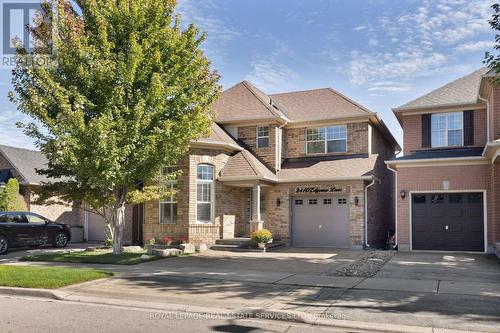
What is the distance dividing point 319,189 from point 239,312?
1277cm

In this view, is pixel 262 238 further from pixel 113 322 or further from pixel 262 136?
pixel 113 322

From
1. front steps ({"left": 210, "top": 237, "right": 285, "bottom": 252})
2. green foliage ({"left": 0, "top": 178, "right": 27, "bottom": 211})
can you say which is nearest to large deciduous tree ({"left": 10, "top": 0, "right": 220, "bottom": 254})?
front steps ({"left": 210, "top": 237, "right": 285, "bottom": 252})

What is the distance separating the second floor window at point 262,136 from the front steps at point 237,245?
15.4ft

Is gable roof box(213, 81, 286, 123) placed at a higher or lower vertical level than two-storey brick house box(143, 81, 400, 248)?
higher

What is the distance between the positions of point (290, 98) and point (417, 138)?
7.82 m

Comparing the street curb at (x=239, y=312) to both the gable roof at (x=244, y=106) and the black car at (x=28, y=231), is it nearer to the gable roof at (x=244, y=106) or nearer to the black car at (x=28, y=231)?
the black car at (x=28, y=231)

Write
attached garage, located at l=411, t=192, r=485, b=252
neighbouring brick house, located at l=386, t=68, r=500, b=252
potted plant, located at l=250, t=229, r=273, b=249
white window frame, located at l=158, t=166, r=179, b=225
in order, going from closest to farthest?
1. neighbouring brick house, located at l=386, t=68, r=500, b=252
2. attached garage, located at l=411, t=192, r=485, b=252
3. potted plant, located at l=250, t=229, r=273, b=249
4. white window frame, located at l=158, t=166, r=179, b=225

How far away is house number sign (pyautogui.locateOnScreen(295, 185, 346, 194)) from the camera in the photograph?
20.2m

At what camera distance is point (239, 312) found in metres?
8.20

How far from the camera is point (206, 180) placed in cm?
2002

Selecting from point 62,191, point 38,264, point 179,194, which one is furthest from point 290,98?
point 38,264

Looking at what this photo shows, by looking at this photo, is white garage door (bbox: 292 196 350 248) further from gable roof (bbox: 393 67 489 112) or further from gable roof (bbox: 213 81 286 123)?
gable roof (bbox: 393 67 489 112)

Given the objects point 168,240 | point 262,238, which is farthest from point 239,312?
point 168,240

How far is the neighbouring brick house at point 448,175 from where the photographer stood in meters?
17.5
